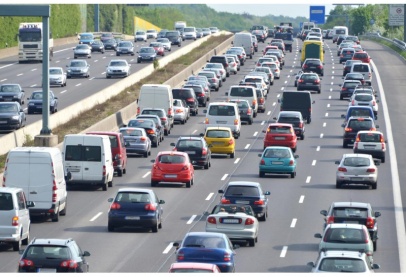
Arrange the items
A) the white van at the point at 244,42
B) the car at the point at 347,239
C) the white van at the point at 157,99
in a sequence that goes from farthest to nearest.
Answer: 1. the white van at the point at 244,42
2. the white van at the point at 157,99
3. the car at the point at 347,239

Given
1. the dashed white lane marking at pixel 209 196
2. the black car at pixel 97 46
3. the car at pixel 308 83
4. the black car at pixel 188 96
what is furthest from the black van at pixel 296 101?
the black car at pixel 97 46

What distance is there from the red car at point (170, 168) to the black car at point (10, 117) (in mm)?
17409

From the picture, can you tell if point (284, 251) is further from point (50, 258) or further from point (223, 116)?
point (223, 116)

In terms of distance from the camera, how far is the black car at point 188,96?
76.9 meters

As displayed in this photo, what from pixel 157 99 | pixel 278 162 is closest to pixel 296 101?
pixel 157 99

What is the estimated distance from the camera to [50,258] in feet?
94.5

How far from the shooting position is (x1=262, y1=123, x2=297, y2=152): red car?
204ft

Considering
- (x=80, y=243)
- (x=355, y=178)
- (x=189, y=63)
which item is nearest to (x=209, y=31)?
(x=189, y=63)

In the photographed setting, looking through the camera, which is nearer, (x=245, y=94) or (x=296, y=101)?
(x=296, y=101)

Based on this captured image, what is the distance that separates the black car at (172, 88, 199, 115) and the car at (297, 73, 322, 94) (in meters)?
13.3

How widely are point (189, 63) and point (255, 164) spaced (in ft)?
157

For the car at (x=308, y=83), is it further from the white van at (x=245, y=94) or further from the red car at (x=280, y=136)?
the red car at (x=280, y=136)

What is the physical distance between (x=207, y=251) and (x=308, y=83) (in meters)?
60.6

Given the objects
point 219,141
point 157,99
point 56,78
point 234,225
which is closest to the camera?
point 234,225
